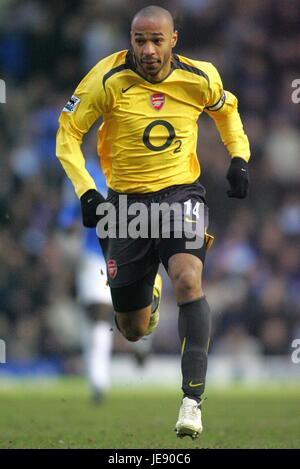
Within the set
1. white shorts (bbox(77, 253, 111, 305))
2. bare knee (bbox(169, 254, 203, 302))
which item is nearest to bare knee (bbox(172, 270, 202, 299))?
bare knee (bbox(169, 254, 203, 302))

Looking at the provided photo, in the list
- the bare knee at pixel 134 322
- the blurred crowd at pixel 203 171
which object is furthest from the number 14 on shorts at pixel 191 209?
the blurred crowd at pixel 203 171

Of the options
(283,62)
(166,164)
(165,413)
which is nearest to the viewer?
(166,164)

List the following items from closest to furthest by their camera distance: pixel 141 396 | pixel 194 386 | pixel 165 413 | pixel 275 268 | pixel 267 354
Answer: pixel 194 386, pixel 165 413, pixel 141 396, pixel 267 354, pixel 275 268

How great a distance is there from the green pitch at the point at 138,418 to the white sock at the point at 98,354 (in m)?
0.19

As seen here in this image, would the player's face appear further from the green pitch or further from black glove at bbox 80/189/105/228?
the green pitch

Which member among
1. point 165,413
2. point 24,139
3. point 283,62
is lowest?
point 165,413

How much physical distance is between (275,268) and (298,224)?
2.17ft

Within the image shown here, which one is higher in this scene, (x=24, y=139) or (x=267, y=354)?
(x=24, y=139)

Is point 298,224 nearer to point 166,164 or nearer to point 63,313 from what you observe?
point 63,313

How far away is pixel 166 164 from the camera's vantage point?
6.30 meters

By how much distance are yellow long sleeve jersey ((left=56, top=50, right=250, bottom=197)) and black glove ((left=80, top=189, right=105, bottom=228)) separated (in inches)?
2.9

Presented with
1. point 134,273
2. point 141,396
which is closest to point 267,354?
point 141,396

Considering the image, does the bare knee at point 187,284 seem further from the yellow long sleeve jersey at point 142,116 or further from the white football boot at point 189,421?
the yellow long sleeve jersey at point 142,116

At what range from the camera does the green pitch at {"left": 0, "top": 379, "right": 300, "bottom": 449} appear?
6.41m
